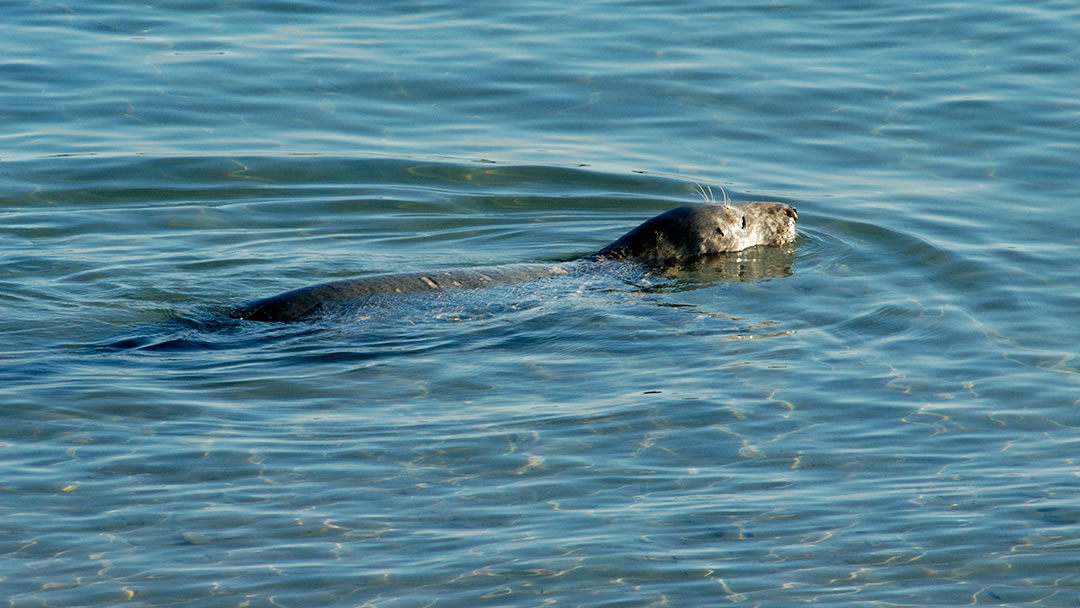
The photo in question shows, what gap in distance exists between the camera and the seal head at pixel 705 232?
10984 mm

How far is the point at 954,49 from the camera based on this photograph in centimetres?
1623

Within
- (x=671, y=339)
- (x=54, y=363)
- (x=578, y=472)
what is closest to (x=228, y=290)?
(x=54, y=363)

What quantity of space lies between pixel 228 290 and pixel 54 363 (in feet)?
5.80

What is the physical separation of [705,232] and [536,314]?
2.17 m

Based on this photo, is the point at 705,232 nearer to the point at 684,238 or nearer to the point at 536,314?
the point at 684,238

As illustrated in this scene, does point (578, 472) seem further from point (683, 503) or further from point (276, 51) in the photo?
point (276, 51)

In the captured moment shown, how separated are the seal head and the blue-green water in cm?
20

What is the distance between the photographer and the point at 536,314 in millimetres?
9508

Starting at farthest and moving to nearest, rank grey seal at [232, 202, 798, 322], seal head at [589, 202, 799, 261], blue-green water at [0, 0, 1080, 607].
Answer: seal head at [589, 202, 799, 261] → grey seal at [232, 202, 798, 322] → blue-green water at [0, 0, 1080, 607]

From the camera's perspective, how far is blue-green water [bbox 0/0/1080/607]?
6.39m

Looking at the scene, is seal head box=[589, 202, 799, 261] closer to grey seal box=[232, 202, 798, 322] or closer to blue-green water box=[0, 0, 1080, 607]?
grey seal box=[232, 202, 798, 322]

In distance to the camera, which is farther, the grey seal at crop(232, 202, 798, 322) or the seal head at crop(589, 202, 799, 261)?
the seal head at crop(589, 202, 799, 261)

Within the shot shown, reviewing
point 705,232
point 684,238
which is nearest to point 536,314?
point 684,238

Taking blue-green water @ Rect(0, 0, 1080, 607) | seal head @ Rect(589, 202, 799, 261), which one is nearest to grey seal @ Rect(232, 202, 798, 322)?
seal head @ Rect(589, 202, 799, 261)
